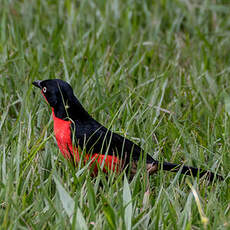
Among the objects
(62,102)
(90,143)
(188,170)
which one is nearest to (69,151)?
(90,143)

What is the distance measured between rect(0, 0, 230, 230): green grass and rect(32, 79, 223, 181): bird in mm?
98

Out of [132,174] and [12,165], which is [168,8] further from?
[12,165]

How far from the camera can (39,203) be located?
320 centimetres

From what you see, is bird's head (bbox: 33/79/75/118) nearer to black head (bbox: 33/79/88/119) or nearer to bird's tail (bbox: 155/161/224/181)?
black head (bbox: 33/79/88/119)

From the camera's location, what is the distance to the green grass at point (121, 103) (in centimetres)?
313

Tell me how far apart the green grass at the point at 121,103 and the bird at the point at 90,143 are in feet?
0.32

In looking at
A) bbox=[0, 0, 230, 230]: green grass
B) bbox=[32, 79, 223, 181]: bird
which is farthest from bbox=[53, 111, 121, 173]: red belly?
bbox=[0, 0, 230, 230]: green grass

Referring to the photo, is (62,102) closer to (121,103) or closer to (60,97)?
(60,97)

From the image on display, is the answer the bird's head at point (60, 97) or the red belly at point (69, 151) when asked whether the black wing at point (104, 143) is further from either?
the bird's head at point (60, 97)

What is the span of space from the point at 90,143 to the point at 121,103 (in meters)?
1.12

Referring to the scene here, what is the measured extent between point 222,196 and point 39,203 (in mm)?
1253

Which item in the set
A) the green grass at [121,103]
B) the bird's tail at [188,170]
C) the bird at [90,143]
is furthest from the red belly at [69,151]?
the bird's tail at [188,170]

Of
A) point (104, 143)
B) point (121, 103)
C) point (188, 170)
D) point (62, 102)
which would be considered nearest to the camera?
point (188, 170)

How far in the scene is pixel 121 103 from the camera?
4949 millimetres
